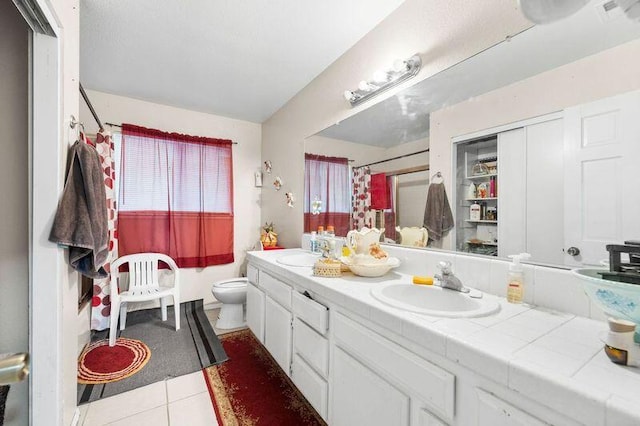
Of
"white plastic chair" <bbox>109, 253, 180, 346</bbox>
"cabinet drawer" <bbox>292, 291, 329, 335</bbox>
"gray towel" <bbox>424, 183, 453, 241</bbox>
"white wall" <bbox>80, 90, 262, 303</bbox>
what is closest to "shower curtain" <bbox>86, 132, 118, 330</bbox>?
"white plastic chair" <bbox>109, 253, 180, 346</bbox>

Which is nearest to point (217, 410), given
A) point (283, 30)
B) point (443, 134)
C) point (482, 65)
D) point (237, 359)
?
point (237, 359)

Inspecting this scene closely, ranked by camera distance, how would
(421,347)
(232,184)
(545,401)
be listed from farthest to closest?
1. (232,184)
2. (421,347)
3. (545,401)

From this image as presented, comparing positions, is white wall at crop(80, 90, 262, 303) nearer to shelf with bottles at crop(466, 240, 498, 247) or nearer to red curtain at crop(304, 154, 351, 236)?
red curtain at crop(304, 154, 351, 236)

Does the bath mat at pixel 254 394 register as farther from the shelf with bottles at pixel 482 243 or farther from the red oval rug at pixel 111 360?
the shelf with bottles at pixel 482 243

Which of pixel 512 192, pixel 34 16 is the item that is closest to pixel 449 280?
pixel 512 192

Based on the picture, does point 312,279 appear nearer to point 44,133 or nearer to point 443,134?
point 443,134

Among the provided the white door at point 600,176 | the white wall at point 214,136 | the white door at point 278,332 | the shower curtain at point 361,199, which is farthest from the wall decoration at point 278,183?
the white door at point 600,176

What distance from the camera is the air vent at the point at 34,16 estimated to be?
37.8 inches

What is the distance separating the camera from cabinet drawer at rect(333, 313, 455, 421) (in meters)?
0.74

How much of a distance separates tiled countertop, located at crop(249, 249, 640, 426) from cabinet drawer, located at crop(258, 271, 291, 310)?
0.62 meters

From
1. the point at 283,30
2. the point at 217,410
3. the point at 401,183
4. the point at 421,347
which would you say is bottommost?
the point at 217,410

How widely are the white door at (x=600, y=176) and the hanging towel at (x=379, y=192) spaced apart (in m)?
0.91

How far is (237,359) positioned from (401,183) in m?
1.78

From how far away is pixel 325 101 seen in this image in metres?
2.24
